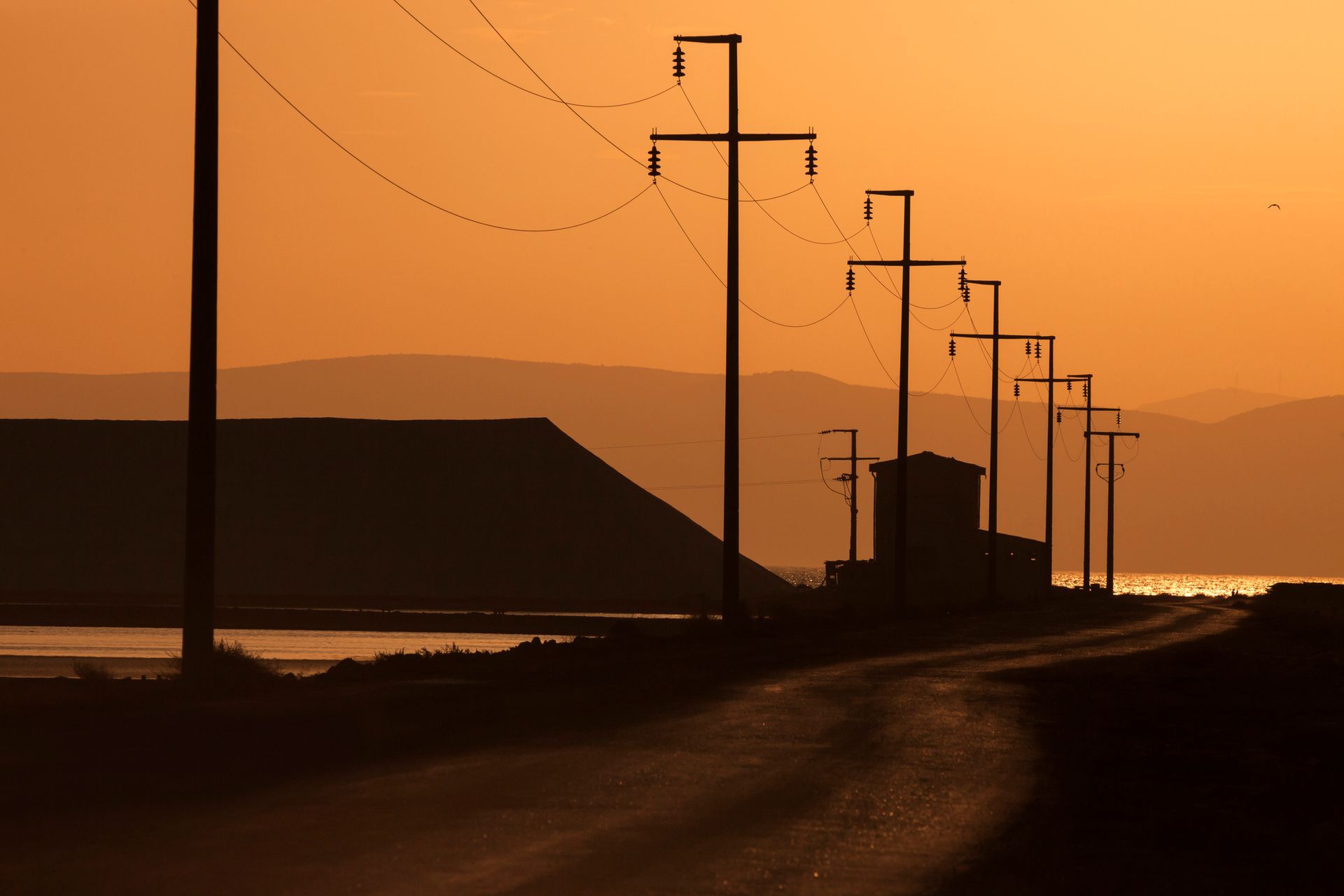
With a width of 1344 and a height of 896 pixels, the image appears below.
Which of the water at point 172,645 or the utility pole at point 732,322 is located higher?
the utility pole at point 732,322

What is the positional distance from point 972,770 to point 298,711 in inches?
279

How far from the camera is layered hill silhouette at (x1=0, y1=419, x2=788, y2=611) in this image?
123 m

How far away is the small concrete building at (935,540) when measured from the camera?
85938 mm

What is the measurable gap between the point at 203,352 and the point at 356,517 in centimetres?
10899

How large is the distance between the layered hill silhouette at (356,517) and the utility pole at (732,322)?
7593cm

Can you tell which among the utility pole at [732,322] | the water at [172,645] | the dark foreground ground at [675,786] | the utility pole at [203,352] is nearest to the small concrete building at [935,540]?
the water at [172,645]

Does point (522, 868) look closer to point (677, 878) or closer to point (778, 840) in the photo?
point (677, 878)

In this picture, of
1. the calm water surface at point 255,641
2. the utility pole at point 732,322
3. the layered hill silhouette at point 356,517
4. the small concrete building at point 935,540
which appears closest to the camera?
the utility pole at point 732,322

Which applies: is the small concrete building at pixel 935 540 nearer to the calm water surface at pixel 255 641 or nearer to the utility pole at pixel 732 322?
the calm water surface at pixel 255 641

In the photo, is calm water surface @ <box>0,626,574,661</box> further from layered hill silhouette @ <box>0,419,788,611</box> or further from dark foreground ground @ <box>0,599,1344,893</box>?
layered hill silhouette @ <box>0,419,788,611</box>

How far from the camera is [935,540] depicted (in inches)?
3440

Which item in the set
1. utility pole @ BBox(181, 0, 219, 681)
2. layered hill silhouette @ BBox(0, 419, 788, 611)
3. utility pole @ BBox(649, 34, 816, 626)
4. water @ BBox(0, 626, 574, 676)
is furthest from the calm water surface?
layered hill silhouette @ BBox(0, 419, 788, 611)

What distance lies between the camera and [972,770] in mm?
14914

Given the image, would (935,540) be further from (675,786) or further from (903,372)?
(675,786)
